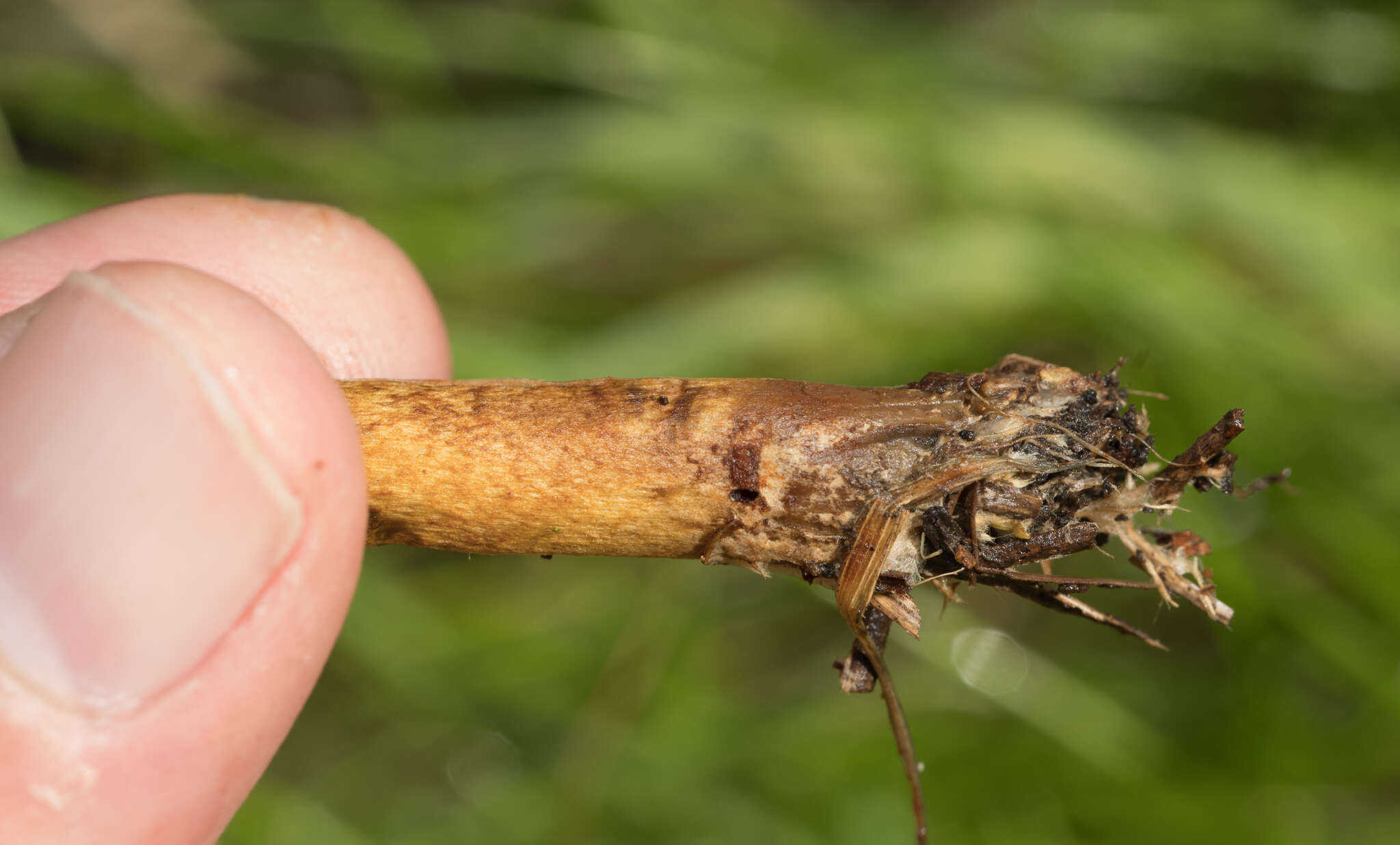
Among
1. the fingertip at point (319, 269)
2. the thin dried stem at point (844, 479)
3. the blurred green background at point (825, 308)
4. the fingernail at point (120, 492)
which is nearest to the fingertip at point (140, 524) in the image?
the fingernail at point (120, 492)

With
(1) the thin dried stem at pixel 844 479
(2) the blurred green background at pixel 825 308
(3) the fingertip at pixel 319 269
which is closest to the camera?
(1) the thin dried stem at pixel 844 479

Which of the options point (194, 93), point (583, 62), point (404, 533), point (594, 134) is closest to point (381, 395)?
point (404, 533)

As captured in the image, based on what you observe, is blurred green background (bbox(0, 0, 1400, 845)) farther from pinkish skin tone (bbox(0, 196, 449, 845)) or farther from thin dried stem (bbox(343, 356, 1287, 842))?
pinkish skin tone (bbox(0, 196, 449, 845))

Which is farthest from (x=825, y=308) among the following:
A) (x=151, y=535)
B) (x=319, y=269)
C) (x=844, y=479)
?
(x=151, y=535)

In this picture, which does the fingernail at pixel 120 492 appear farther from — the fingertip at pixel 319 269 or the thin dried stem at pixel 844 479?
the fingertip at pixel 319 269

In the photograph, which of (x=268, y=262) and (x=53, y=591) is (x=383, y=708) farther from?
(x=53, y=591)

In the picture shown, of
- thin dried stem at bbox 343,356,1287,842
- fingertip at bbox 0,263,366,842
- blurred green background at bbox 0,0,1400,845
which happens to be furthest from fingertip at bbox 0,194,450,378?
fingertip at bbox 0,263,366,842

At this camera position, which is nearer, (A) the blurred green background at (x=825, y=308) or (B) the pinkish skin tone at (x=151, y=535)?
(B) the pinkish skin tone at (x=151, y=535)
